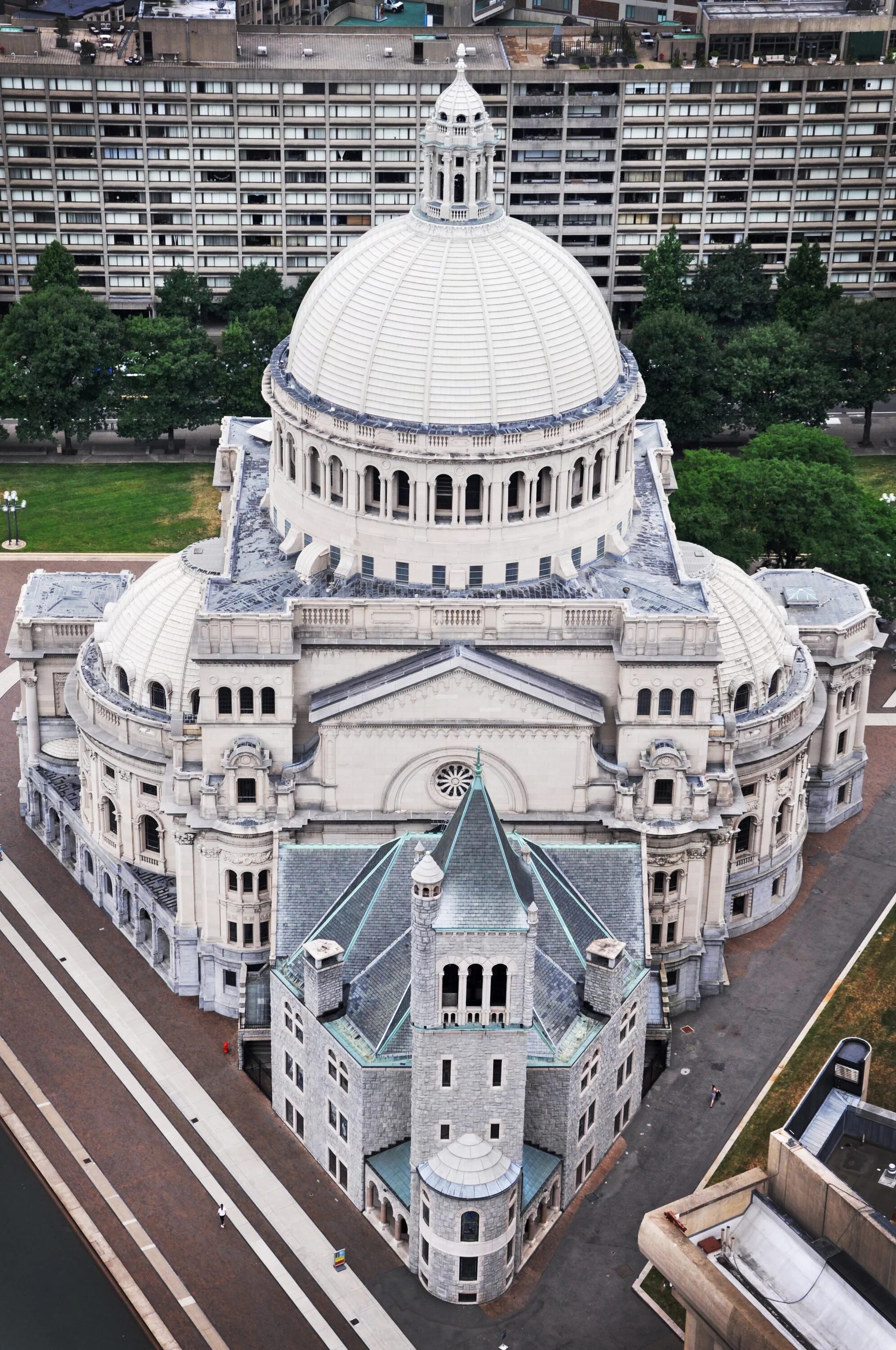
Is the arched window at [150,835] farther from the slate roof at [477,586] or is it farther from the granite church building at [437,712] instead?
the slate roof at [477,586]

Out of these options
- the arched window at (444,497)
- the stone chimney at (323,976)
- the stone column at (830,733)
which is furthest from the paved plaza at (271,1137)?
the arched window at (444,497)

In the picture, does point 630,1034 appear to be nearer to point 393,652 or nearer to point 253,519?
point 393,652

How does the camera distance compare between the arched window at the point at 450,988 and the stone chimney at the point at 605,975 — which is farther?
the stone chimney at the point at 605,975

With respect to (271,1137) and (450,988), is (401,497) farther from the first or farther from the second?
(271,1137)

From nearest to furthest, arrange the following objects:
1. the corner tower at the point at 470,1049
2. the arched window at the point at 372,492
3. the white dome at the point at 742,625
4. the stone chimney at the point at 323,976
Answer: the corner tower at the point at 470,1049, the stone chimney at the point at 323,976, the arched window at the point at 372,492, the white dome at the point at 742,625

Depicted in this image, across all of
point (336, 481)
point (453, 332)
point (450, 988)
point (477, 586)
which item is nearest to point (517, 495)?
point (477, 586)

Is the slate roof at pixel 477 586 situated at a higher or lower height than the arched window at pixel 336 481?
lower
